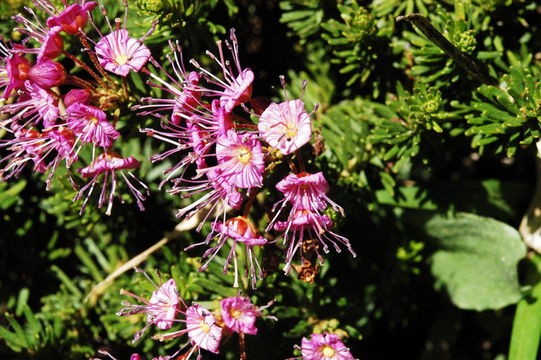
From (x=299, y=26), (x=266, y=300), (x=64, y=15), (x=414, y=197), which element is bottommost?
(x=266, y=300)

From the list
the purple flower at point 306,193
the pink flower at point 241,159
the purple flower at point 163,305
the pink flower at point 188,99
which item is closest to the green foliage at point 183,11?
the pink flower at point 188,99

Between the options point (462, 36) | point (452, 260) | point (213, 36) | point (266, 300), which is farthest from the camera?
point (452, 260)

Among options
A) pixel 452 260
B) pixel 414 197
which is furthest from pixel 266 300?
pixel 452 260

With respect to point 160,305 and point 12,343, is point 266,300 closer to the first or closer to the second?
point 160,305

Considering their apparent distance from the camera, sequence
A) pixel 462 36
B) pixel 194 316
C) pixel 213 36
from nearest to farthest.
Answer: pixel 194 316 → pixel 462 36 → pixel 213 36

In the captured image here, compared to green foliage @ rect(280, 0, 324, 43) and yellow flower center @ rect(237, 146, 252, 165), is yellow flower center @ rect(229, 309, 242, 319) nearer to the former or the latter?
yellow flower center @ rect(237, 146, 252, 165)

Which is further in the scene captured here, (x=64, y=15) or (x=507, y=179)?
(x=507, y=179)
